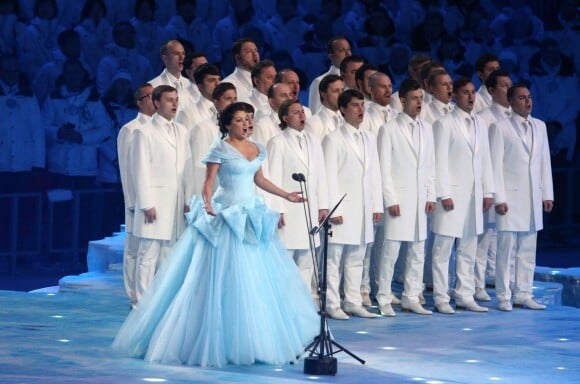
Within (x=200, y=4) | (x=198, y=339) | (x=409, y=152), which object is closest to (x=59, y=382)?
(x=198, y=339)

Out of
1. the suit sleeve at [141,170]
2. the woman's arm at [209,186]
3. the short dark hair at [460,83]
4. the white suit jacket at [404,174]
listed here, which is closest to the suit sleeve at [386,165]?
the white suit jacket at [404,174]

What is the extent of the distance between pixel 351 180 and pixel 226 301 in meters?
1.81

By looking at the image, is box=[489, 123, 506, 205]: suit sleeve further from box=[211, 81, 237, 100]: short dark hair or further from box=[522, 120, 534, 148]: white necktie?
box=[211, 81, 237, 100]: short dark hair

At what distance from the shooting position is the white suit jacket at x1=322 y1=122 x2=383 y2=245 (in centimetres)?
869

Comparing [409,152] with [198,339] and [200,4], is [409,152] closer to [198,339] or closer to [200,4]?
[198,339]

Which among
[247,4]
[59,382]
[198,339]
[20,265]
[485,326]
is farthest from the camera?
[247,4]

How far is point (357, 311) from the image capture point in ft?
28.8

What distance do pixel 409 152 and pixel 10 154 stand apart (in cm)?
380

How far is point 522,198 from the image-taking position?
30.1ft

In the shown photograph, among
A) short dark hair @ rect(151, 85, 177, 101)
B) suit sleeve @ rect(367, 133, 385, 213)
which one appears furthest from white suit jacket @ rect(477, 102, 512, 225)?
short dark hair @ rect(151, 85, 177, 101)

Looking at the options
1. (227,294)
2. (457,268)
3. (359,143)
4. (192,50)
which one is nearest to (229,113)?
(227,294)

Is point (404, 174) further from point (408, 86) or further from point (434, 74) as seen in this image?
point (434, 74)

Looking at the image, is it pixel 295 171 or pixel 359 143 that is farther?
pixel 359 143

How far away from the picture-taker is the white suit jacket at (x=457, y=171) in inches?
355
